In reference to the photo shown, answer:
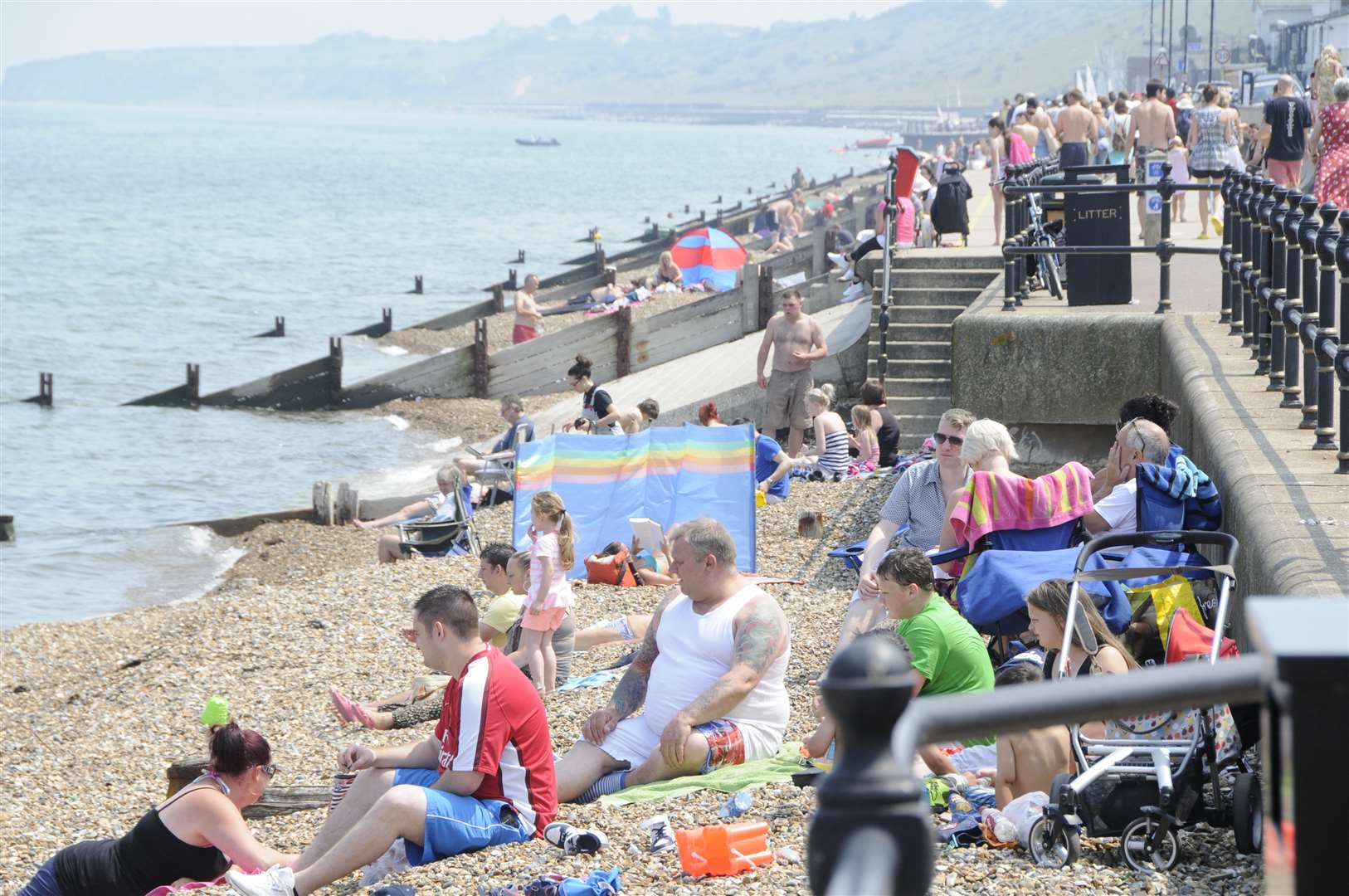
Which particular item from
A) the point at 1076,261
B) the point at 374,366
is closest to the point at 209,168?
the point at 374,366

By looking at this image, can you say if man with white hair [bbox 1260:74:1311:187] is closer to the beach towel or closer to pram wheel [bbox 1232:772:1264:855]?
the beach towel

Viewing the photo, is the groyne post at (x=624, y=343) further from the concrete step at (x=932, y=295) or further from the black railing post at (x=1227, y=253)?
the black railing post at (x=1227, y=253)

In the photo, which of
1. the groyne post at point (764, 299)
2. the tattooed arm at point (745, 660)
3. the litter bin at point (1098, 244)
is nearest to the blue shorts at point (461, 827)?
the tattooed arm at point (745, 660)

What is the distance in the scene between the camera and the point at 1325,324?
18.6 feet

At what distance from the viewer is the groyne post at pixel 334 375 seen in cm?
2627

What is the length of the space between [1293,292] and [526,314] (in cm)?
1855

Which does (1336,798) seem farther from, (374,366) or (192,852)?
(374,366)

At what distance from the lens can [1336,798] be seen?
48.1 inches

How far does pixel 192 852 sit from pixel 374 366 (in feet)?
94.4

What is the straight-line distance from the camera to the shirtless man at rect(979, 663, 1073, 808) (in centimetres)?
474

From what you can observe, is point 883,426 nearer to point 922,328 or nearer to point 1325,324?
point 922,328

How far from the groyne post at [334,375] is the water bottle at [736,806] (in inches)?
851

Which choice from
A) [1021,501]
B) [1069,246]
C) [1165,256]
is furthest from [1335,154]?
[1021,501]

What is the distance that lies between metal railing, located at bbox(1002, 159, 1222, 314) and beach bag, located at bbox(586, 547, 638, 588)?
2.99 meters
